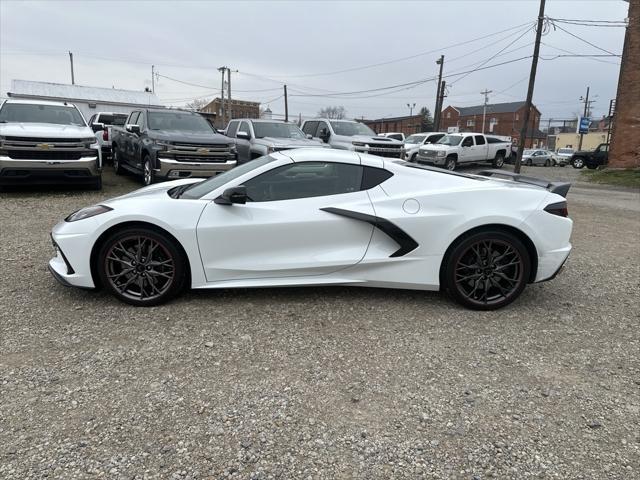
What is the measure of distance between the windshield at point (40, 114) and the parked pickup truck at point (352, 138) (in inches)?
296

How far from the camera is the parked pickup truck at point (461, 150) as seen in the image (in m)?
21.8

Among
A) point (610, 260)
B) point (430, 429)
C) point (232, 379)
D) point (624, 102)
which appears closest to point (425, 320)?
point (430, 429)

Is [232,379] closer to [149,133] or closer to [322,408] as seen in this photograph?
[322,408]

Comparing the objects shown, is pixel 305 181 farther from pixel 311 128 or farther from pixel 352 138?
pixel 311 128

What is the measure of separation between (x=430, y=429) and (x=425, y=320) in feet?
4.73

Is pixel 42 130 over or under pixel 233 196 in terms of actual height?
over

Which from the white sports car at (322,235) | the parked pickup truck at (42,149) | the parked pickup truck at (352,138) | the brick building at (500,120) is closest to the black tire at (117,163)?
the parked pickup truck at (42,149)

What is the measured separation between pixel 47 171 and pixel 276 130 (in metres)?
5.82

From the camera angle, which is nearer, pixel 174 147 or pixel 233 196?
pixel 233 196

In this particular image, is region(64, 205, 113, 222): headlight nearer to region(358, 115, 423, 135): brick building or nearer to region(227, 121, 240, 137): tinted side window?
region(227, 121, 240, 137): tinted side window

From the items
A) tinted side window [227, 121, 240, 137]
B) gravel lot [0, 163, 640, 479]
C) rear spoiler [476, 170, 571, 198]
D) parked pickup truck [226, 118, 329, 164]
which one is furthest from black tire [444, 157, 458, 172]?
gravel lot [0, 163, 640, 479]

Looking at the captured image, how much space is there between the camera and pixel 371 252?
4.07m

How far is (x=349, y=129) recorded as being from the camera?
16.0 metres

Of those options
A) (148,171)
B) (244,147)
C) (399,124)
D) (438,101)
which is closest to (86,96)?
(438,101)
